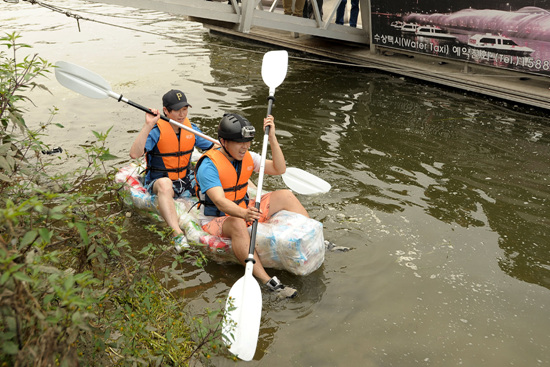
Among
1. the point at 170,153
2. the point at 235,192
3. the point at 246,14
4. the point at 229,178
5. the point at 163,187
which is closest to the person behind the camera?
the point at 229,178

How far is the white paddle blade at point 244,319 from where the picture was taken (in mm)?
3540

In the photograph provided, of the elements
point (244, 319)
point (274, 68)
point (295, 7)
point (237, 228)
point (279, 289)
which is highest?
point (295, 7)

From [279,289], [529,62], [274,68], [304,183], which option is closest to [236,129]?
[279,289]

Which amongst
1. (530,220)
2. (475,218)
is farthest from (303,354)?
(530,220)

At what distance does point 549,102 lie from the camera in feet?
27.6

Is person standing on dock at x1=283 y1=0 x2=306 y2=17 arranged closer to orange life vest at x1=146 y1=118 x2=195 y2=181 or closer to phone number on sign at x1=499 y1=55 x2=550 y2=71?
phone number on sign at x1=499 y1=55 x2=550 y2=71

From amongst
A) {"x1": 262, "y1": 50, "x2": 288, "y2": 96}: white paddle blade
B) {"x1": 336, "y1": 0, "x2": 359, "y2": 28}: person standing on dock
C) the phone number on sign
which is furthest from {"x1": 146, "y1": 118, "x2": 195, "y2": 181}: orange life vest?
{"x1": 336, "y1": 0, "x2": 359, "y2": 28}: person standing on dock

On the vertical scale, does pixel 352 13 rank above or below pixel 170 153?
above

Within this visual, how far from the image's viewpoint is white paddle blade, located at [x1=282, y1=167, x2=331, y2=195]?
223 inches

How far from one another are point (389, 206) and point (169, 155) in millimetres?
2502

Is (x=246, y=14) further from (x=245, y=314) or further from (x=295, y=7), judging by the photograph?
(x=245, y=314)

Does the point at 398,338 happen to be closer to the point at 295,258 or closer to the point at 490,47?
the point at 295,258

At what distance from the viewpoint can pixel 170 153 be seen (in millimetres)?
5375

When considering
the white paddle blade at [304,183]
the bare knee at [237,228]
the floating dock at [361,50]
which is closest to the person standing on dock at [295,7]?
the floating dock at [361,50]
